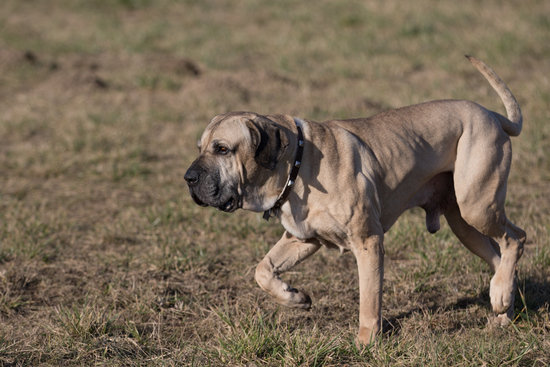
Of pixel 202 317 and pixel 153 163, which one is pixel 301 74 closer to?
pixel 153 163

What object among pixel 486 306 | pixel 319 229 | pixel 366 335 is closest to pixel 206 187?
pixel 319 229

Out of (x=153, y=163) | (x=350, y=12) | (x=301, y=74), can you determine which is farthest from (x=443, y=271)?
(x=350, y=12)

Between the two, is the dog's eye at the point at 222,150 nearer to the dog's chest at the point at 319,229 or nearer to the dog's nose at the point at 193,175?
the dog's nose at the point at 193,175

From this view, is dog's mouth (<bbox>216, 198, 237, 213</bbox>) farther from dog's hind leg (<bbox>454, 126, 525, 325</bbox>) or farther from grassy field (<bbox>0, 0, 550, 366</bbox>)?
dog's hind leg (<bbox>454, 126, 525, 325</bbox>)

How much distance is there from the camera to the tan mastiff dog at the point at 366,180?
12.5 feet

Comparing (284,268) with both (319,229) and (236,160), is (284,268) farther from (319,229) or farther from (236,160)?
(236,160)

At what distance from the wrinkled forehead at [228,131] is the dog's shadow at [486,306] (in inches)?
65.4

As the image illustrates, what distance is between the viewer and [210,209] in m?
6.49

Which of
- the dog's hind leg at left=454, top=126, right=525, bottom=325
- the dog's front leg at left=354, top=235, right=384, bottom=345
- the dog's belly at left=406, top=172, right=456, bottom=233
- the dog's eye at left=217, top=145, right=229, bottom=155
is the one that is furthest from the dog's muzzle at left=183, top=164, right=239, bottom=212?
the dog's hind leg at left=454, top=126, right=525, bottom=325

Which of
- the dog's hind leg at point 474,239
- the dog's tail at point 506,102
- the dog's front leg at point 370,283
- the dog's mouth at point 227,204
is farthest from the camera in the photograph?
the dog's hind leg at point 474,239

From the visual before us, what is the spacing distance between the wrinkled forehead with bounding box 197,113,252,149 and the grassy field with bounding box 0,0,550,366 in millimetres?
1105

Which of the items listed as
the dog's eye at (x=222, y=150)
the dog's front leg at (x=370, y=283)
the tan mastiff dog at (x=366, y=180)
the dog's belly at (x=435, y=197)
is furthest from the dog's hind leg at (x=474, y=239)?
the dog's eye at (x=222, y=150)

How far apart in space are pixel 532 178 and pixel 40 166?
218 inches

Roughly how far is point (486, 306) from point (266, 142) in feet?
7.11
